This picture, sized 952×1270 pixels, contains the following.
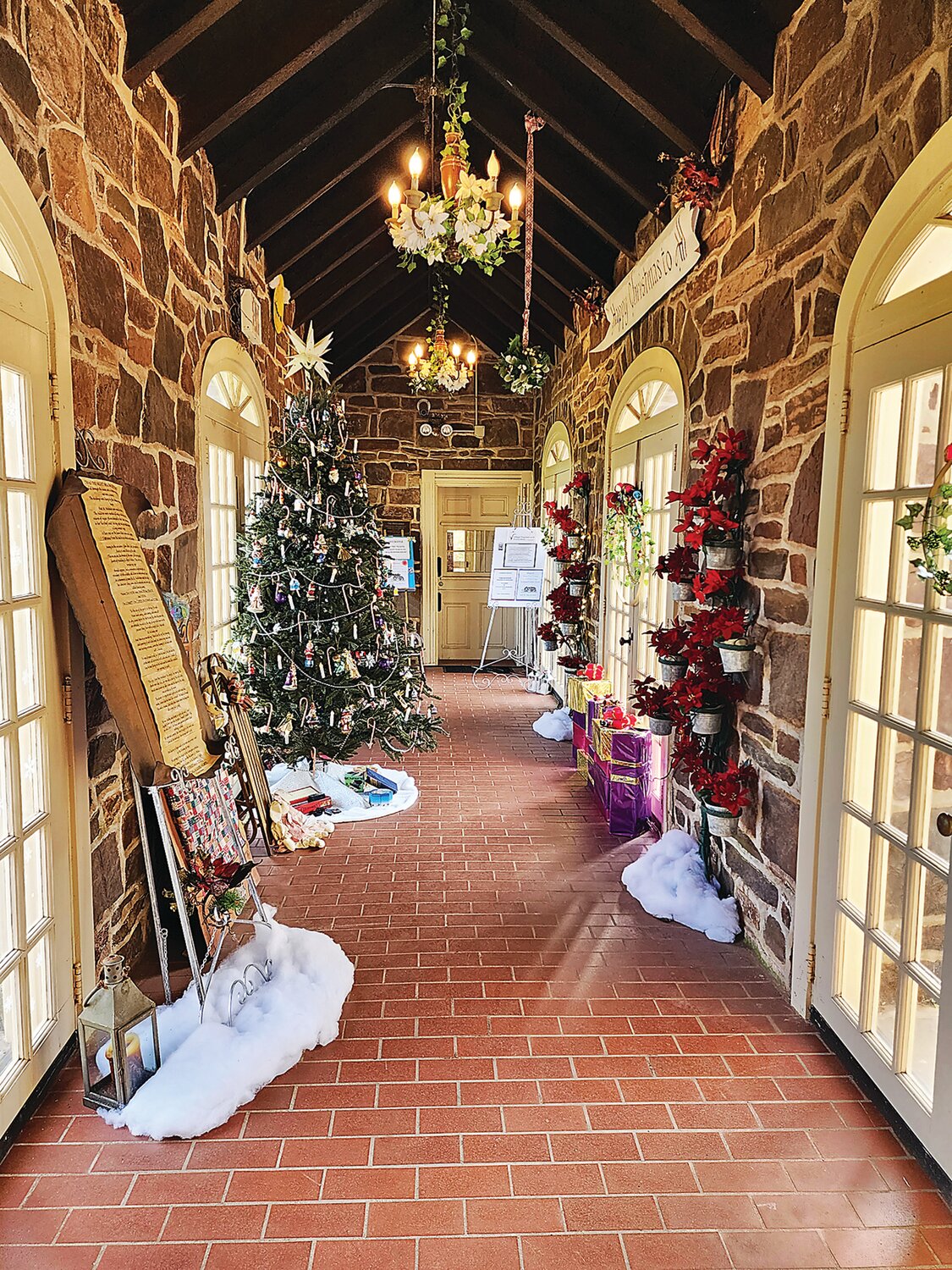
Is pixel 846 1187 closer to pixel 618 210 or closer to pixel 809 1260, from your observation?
pixel 809 1260

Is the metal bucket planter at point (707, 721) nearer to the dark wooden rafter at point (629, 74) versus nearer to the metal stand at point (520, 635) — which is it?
the dark wooden rafter at point (629, 74)

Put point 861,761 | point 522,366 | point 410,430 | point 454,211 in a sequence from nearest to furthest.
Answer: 1. point 861,761
2. point 454,211
3. point 522,366
4. point 410,430

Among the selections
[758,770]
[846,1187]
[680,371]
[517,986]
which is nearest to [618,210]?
→ [680,371]

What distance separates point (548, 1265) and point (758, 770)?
178cm

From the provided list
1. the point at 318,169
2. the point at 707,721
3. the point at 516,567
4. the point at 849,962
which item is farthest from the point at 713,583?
the point at 516,567

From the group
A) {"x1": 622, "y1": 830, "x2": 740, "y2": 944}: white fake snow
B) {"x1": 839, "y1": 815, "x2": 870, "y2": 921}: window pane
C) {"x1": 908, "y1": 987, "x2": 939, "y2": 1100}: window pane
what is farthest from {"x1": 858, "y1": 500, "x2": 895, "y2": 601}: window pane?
{"x1": 622, "y1": 830, "x2": 740, "y2": 944}: white fake snow

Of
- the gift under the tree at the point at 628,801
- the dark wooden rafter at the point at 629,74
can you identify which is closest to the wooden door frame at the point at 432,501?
the gift under the tree at the point at 628,801

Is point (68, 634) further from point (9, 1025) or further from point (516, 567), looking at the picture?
point (516, 567)

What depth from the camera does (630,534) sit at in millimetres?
4758

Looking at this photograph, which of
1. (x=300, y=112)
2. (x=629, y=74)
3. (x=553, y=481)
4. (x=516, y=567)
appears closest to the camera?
(x=629, y=74)

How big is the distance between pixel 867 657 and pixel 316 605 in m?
2.95

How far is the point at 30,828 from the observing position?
2180 millimetres

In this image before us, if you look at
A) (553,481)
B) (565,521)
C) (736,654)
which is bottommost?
(736,654)

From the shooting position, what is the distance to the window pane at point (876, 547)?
2.26m
